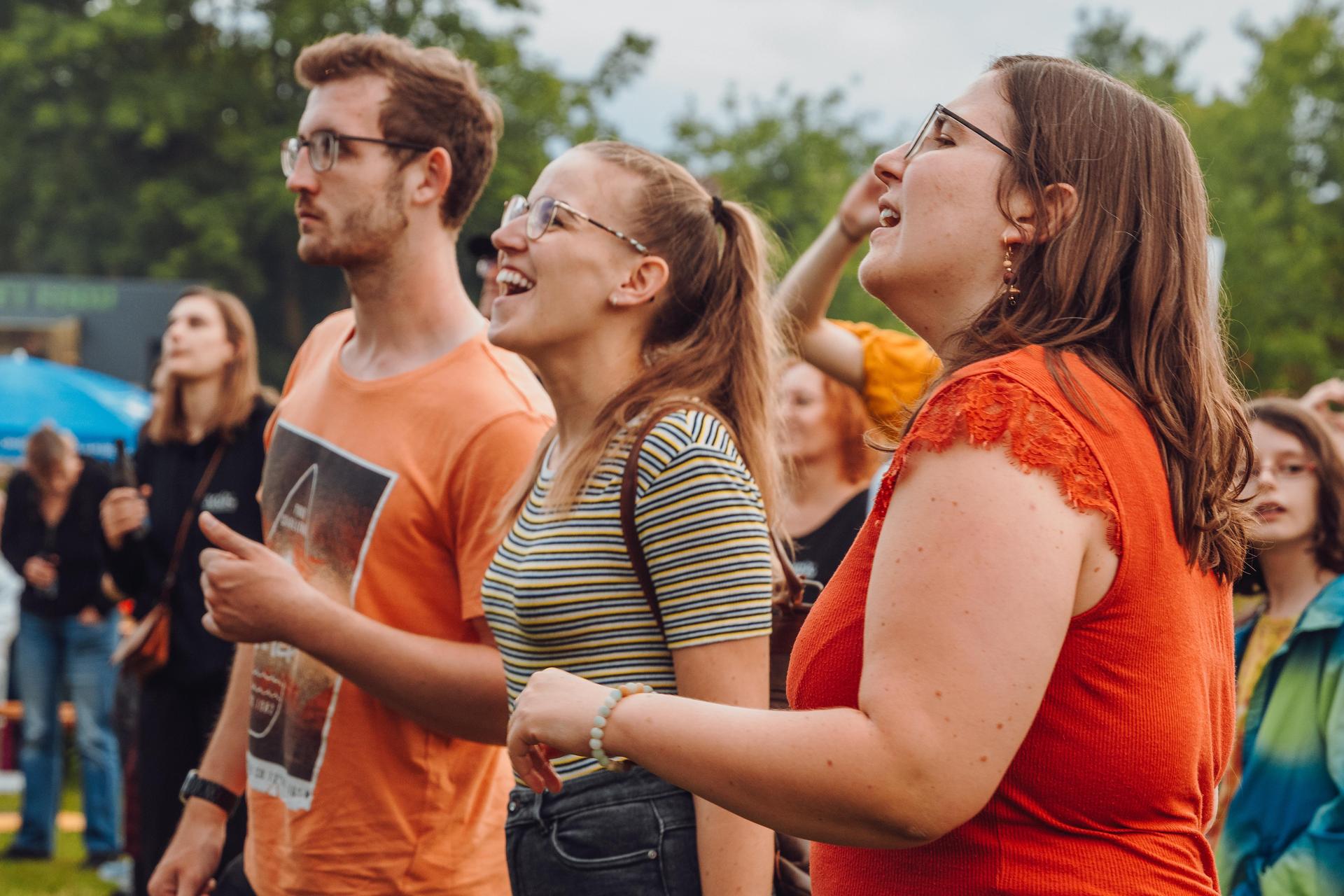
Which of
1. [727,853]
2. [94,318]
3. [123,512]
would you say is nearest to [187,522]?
[123,512]

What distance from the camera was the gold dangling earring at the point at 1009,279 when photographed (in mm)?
1476

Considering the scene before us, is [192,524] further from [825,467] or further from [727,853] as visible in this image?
[727,853]

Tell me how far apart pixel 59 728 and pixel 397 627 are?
20.2 feet

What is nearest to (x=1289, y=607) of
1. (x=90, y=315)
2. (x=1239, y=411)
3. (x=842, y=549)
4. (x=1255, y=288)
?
(x=842, y=549)

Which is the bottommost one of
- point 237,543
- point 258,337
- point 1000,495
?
point 258,337

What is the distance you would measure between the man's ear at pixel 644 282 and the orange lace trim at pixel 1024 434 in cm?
108

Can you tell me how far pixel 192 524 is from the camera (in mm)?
4582

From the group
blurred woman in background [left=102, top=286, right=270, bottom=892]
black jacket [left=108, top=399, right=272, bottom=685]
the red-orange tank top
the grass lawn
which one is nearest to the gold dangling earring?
the red-orange tank top

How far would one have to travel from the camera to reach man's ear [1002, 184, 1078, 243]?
147cm

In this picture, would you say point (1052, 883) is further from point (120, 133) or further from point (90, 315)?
point (120, 133)

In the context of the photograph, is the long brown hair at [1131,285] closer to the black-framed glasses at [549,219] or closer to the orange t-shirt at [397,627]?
the black-framed glasses at [549,219]

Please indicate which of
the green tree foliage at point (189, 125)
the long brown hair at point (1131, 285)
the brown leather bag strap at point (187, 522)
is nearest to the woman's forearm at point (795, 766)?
the long brown hair at point (1131, 285)

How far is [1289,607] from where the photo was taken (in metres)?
3.89

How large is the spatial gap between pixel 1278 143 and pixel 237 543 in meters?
31.4
